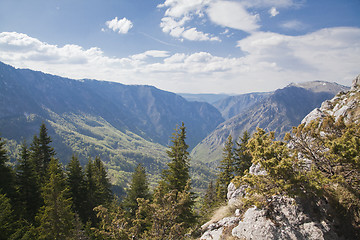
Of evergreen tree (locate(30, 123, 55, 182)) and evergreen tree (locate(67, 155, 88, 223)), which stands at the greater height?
evergreen tree (locate(30, 123, 55, 182))

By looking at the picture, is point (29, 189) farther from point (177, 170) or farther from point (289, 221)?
point (289, 221)

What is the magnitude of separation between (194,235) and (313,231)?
7.60 metres

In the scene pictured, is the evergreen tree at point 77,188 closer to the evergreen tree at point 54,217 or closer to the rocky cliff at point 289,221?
the evergreen tree at point 54,217

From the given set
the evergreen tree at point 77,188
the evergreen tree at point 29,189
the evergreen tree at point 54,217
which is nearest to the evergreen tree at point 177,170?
the evergreen tree at point 54,217

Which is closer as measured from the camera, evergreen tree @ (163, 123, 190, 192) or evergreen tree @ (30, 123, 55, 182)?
evergreen tree @ (163, 123, 190, 192)

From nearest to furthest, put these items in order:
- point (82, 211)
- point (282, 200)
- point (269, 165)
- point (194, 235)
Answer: point (269, 165) → point (282, 200) → point (194, 235) → point (82, 211)

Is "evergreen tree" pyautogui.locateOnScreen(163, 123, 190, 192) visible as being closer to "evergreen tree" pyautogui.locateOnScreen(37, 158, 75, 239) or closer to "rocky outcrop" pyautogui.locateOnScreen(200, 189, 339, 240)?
"evergreen tree" pyautogui.locateOnScreen(37, 158, 75, 239)

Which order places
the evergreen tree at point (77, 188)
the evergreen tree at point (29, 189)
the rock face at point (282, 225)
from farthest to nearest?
the evergreen tree at point (77, 188), the evergreen tree at point (29, 189), the rock face at point (282, 225)

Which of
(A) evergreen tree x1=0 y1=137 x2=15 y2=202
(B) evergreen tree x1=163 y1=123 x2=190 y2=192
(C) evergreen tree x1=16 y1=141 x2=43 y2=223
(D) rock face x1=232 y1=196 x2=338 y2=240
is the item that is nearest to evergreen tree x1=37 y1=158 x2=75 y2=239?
(A) evergreen tree x1=0 y1=137 x2=15 y2=202

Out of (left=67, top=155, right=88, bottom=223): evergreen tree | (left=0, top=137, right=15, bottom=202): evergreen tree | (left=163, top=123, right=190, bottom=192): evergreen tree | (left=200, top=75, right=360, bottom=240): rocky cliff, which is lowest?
(left=67, top=155, right=88, bottom=223): evergreen tree

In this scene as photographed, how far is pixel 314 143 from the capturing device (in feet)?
33.4

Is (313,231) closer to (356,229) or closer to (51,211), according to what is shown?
(356,229)

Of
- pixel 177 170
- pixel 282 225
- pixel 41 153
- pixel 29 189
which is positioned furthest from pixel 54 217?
→ pixel 282 225

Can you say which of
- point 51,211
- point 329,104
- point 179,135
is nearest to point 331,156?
point 179,135
